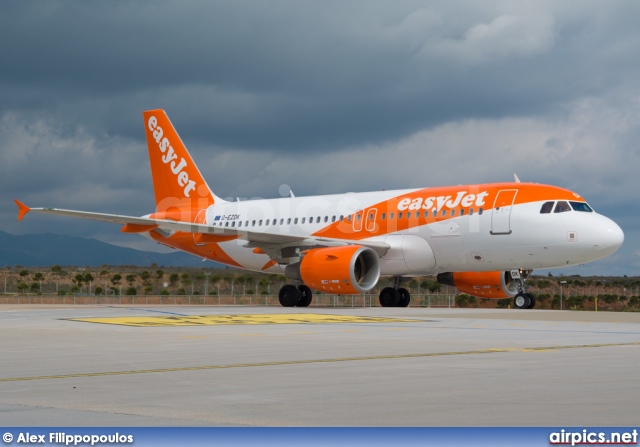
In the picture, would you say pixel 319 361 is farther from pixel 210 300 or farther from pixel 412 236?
pixel 210 300

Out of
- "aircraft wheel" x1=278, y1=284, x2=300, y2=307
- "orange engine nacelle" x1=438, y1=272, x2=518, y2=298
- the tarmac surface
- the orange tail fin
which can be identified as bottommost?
the tarmac surface

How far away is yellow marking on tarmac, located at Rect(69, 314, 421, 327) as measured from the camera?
2303cm

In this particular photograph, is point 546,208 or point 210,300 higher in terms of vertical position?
point 546,208

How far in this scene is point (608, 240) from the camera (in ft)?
101

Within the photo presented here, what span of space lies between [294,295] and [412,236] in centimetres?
509

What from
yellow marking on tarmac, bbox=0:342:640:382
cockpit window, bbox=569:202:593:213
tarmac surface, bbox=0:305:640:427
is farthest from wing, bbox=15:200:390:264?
yellow marking on tarmac, bbox=0:342:640:382

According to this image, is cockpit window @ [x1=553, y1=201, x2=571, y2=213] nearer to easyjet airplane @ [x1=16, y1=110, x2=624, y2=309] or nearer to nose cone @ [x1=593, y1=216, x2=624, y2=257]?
easyjet airplane @ [x1=16, y1=110, x2=624, y2=309]

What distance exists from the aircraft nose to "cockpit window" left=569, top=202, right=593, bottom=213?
876 mm

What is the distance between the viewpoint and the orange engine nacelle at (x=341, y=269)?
1243 inches

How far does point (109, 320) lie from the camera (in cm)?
2361

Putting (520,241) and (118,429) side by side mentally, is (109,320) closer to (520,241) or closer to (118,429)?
(520,241)

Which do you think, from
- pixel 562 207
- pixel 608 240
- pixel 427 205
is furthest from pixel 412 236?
pixel 608 240

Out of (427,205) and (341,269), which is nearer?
(341,269)

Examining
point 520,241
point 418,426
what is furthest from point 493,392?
point 520,241
